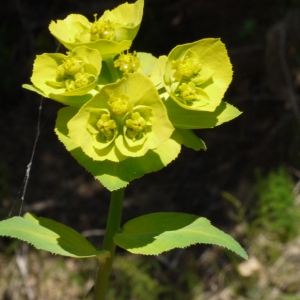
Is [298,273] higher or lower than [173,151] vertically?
lower

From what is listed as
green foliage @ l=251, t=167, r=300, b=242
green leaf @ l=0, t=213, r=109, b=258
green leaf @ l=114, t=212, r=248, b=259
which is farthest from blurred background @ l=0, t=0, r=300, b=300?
green leaf @ l=114, t=212, r=248, b=259

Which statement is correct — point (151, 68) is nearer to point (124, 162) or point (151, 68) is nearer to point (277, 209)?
point (124, 162)

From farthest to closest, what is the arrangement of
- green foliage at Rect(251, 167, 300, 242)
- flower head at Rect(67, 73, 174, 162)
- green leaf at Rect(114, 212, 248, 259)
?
green foliage at Rect(251, 167, 300, 242)
green leaf at Rect(114, 212, 248, 259)
flower head at Rect(67, 73, 174, 162)

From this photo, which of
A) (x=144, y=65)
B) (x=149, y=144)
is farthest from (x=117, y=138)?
(x=144, y=65)

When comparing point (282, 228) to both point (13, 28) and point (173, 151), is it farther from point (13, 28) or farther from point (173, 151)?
point (13, 28)

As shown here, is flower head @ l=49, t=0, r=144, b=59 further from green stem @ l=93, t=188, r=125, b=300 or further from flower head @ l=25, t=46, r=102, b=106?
green stem @ l=93, t=188, r=125, b=300

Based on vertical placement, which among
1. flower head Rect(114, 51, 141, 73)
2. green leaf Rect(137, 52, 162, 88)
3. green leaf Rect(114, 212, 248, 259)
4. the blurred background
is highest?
flower head Rect(114, 51, 141, 73)
